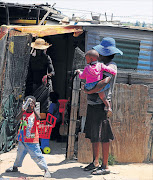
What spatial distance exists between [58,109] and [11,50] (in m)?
2.01

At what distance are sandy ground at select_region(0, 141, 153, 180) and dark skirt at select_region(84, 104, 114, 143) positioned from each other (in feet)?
2.08

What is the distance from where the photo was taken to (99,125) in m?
5.71

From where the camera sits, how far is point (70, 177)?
554 centimetres

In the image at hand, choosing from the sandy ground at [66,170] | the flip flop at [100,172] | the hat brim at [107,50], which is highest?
the hat brim at [107,50]

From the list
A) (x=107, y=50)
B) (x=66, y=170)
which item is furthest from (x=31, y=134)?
(x=107, y=50)

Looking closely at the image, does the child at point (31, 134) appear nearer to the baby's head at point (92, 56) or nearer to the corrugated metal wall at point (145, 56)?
the baby's head at point (92, 56)

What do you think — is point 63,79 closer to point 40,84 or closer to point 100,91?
point 40,84

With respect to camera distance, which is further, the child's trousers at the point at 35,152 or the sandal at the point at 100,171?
the sandal at the point at 100,171

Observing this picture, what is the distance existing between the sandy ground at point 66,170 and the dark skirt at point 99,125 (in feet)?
2.08

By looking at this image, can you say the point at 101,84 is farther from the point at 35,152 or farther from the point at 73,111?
the point at 35,152

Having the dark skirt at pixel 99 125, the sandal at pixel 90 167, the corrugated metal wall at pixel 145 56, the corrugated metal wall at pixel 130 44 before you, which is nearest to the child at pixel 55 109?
the corrugated metal wall at pixel 130 44

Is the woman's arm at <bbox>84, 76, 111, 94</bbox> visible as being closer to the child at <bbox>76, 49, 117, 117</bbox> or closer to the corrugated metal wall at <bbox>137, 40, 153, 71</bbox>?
the child at <bbox>76, 49, 117, 117</bbox>

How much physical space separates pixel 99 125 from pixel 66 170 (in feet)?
3.35

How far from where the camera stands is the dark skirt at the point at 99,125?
5699 mm
